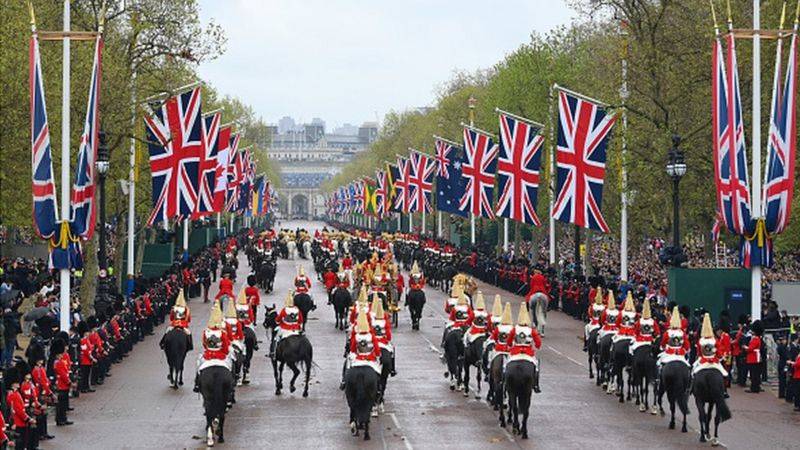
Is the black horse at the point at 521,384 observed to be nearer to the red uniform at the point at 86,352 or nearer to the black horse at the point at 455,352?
the black horse at the point at 455,352

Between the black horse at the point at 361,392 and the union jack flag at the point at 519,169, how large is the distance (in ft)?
94.4

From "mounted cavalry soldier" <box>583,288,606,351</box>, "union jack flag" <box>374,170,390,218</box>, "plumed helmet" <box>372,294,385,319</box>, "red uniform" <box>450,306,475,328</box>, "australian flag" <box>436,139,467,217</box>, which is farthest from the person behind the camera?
"union jack flag" <box>374,170,390,218</box>

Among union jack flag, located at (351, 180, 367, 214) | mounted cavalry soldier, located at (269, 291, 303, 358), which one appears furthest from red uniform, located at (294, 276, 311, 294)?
union jack flag, located at (351, 180, 367, 214)

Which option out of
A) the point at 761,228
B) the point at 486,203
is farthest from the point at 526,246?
the point at 761,228

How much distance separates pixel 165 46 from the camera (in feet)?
174

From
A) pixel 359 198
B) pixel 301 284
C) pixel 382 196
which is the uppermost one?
pixel 359 198

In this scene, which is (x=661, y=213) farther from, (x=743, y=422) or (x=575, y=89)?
(x=743, y=422)

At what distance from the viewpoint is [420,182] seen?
256 ft

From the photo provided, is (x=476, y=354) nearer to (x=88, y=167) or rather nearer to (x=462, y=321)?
(x=462, y=321)

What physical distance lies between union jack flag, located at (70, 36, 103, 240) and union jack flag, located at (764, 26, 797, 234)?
14481 millimetres

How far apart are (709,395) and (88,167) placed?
15285mm

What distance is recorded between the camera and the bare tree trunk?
1815 inches

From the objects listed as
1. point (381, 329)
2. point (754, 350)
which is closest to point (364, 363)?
point (381, 329)

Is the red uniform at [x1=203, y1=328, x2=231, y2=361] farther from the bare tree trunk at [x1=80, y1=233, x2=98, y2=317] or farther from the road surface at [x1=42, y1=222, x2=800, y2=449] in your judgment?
the bare tree trunk at [x1=80, y1=233, x2=98, y2=317]
